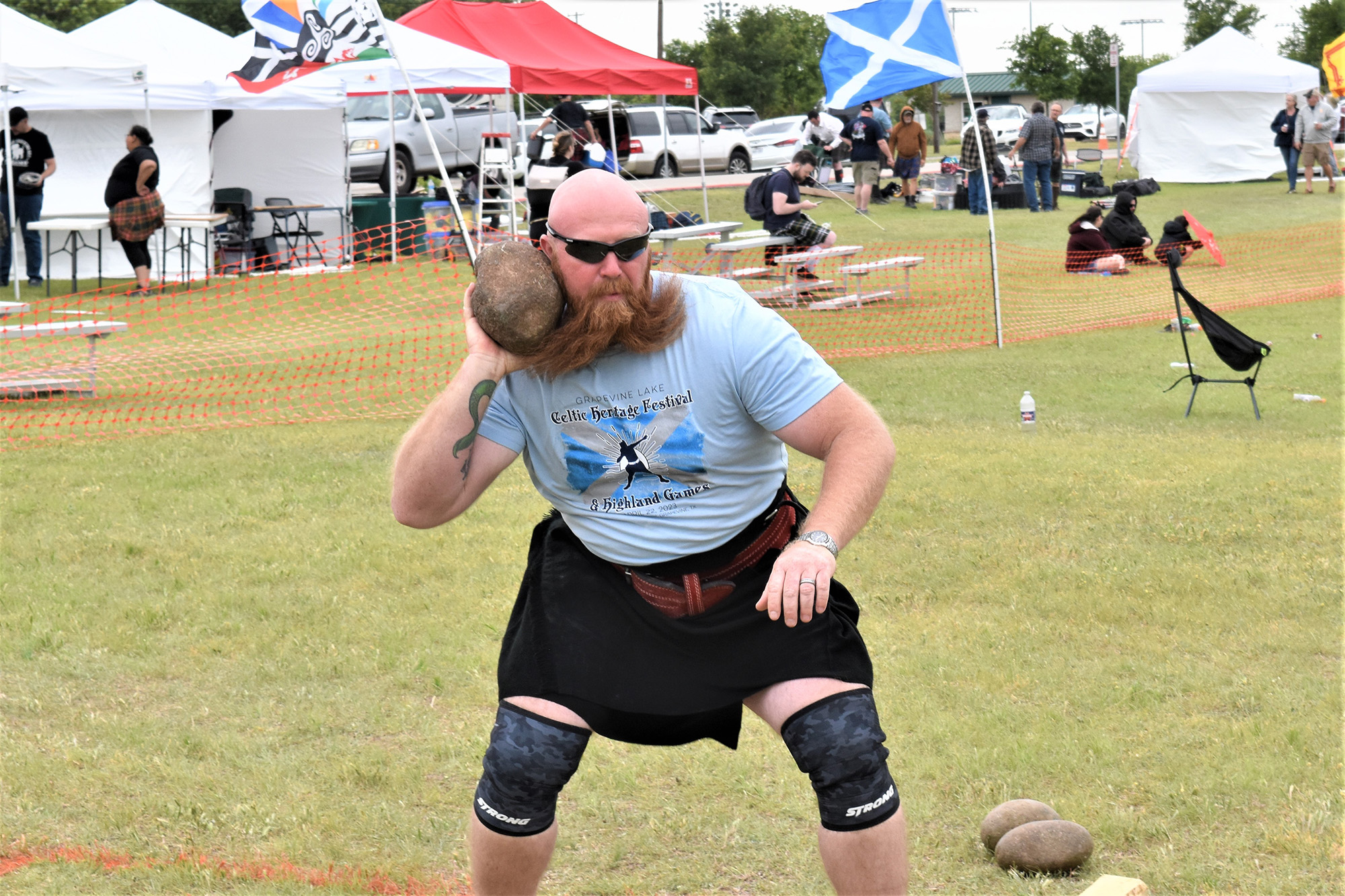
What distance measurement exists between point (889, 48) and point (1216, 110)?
20163mm

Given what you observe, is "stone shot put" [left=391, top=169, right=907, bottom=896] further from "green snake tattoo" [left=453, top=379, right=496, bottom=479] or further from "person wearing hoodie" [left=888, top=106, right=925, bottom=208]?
"person wearing hoodie" [left=888, top=106, right=925, bottom=208]

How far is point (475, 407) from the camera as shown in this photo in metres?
2.82

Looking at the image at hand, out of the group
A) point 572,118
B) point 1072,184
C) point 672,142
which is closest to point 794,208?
point 572,118

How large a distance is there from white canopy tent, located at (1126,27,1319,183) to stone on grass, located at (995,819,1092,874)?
28.4 meters

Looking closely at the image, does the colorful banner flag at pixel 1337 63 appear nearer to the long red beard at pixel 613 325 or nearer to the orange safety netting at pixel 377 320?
the orange safety netting at pixel 377 320

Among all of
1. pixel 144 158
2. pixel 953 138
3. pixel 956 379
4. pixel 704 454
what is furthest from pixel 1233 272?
pixel 953 138

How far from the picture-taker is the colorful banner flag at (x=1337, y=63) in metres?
22.3

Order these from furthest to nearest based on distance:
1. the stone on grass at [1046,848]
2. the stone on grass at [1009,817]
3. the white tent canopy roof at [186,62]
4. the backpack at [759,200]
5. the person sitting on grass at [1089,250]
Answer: the person sitting on grass at [1089,250], the white tent canopy roof at [186,62], the backpack at [759,200], the stone on grass at [1009,817], the stone on grass at [1046,848]

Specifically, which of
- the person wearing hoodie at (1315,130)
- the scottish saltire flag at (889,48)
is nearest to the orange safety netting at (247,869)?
the scottish saltire flag at (889,48)

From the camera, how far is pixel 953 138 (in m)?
78.0

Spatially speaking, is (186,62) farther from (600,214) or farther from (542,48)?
(600,214)

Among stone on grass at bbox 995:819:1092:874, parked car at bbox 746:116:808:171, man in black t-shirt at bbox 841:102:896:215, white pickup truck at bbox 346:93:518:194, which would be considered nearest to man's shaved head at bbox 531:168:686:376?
stone on grass at bbox 995:819:1092:874

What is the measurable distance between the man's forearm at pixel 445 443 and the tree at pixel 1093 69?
1687 inches

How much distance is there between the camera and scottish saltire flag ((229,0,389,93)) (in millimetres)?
8250
